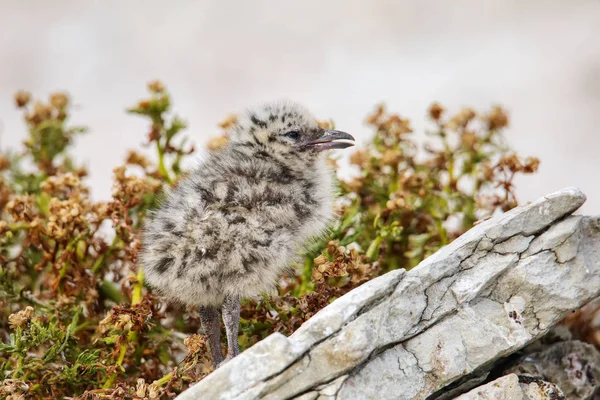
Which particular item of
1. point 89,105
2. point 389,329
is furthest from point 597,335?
point 89,105

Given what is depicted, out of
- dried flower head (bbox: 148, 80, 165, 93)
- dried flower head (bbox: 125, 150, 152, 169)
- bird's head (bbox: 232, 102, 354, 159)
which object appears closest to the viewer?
bird's head (bbox: 232, 102, 354, 159)

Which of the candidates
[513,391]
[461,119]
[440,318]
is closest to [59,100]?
[461,119]

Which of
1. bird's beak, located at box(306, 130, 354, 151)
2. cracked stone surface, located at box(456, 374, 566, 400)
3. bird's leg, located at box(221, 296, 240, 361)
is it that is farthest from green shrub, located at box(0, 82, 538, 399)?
cracked stone surface, located at box(456, 374, 566, 400)

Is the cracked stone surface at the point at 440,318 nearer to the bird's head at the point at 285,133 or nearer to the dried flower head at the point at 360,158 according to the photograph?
the bird's head at the point at 285,133

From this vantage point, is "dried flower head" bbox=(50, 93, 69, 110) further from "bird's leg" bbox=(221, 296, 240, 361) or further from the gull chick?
"bird's leg" bbox=(221, 296, 240, 361)

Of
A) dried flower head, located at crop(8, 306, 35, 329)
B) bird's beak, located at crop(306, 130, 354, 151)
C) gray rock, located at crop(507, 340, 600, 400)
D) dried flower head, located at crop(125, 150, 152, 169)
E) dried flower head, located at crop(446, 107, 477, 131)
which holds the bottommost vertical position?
gray rock, located at crop(507, 340, 600, 400)

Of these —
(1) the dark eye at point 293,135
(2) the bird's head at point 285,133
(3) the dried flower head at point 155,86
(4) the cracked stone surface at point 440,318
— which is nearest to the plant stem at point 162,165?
(3) the dried flower head at point 155,86
